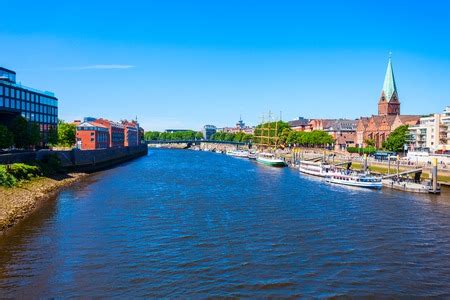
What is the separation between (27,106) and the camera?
332 feet

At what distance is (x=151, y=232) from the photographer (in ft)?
118

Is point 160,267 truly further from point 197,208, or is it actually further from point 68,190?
point 68,190

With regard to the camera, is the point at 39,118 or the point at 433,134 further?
the point at 433,134

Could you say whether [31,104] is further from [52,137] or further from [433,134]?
[433,134]

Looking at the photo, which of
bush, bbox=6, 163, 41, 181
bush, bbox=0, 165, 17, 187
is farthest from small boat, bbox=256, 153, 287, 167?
bush, bbox=0, 165, 17, 187

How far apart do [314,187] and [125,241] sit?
42.2 metres

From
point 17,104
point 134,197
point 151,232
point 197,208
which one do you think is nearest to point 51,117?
point 17,104

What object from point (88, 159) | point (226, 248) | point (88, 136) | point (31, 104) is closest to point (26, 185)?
point (226, 248)

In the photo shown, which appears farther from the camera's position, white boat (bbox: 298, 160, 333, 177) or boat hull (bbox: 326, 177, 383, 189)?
white boat (bbox: 298, 160, 333, 177)

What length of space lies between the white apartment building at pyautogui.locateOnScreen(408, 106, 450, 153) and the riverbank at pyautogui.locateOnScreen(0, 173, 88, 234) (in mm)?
90059

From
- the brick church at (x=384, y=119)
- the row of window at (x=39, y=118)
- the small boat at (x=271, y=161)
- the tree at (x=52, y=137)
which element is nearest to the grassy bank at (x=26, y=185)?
the row of window at (x=39, y=118)

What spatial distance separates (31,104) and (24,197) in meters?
61.2

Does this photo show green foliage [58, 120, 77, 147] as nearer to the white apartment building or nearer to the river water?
the river water

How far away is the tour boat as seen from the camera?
67.7 meters
